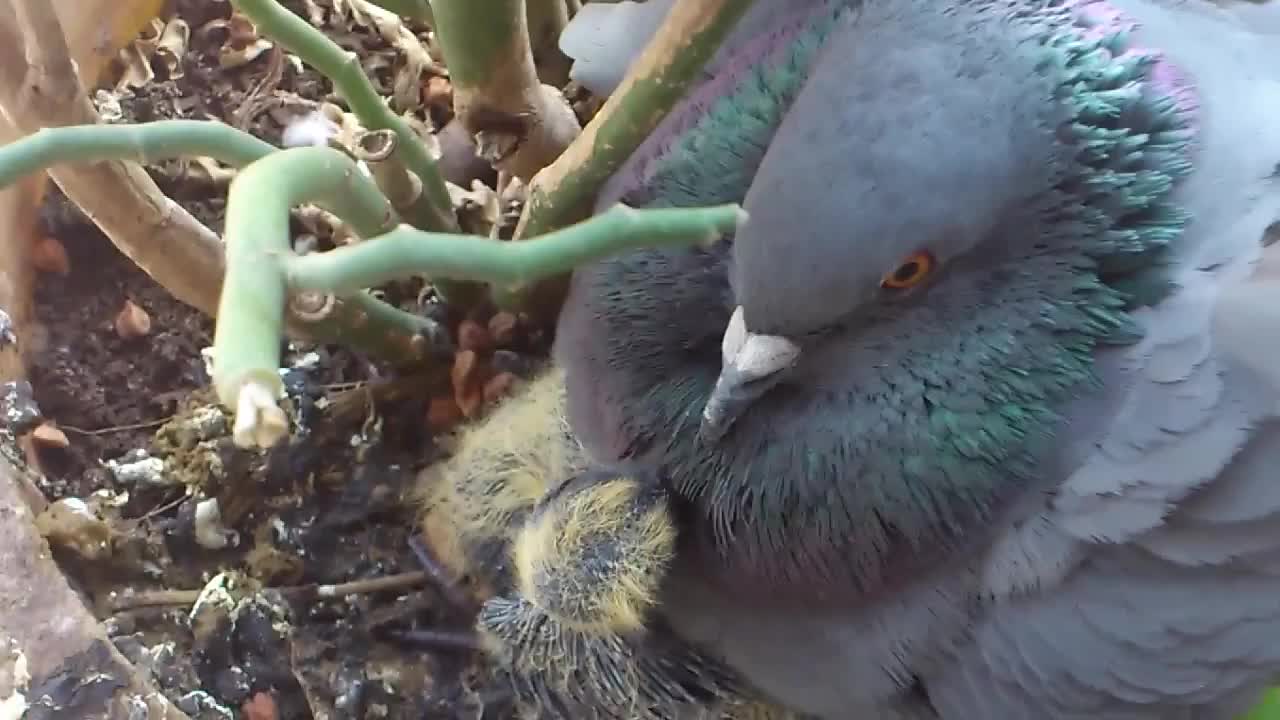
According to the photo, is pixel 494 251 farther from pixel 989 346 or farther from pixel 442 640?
pixel 442 640

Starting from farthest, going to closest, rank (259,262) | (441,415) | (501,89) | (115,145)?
1. (441,415)
2. (501,89)
3. (115,145)
4. (259,262)

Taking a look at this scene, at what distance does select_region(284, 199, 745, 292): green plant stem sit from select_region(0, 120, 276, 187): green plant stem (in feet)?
0.49

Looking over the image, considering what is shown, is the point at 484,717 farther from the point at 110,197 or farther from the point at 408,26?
the point at 408,26

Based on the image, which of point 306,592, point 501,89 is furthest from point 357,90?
point 306,592

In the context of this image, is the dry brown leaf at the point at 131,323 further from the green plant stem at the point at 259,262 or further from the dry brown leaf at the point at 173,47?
the green plant stem at the point at 259,262

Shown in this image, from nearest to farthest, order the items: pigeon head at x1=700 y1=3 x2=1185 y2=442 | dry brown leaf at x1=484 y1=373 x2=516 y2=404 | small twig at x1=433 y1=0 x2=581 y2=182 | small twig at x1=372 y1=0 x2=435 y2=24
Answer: pigeon head at x1=700 y1=3 x2=1185 y2=442, small twig at x1=433 y1=0 x2=581 y2=182, small twig at x1=372 y1=0 x2=435 y2=24, dry brown leaf at x1=484 y1=373 x2=516 y2=404

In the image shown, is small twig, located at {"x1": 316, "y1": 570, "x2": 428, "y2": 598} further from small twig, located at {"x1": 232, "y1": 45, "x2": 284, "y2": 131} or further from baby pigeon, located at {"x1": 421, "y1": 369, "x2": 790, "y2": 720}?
small twig, located at {"x1": 232, "y1": 45, "x2": 284, "y2": 131}

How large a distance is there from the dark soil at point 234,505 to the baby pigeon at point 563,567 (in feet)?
0.18

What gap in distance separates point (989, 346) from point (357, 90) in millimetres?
447

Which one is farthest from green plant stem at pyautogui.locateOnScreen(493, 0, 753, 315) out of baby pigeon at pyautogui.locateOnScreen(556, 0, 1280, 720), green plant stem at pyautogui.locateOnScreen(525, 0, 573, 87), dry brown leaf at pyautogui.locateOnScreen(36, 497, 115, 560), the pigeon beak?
dry brown leaf at pyautogui.locateOnScreen(36, 497, 115, 560)

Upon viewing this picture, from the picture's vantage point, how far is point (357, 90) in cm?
81

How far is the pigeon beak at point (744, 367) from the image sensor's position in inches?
28.5

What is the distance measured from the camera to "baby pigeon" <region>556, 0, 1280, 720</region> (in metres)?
0.67

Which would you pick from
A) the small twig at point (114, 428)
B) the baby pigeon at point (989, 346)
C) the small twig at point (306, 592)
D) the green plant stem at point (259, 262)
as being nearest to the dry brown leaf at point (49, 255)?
the small twig at point (114, 428)
